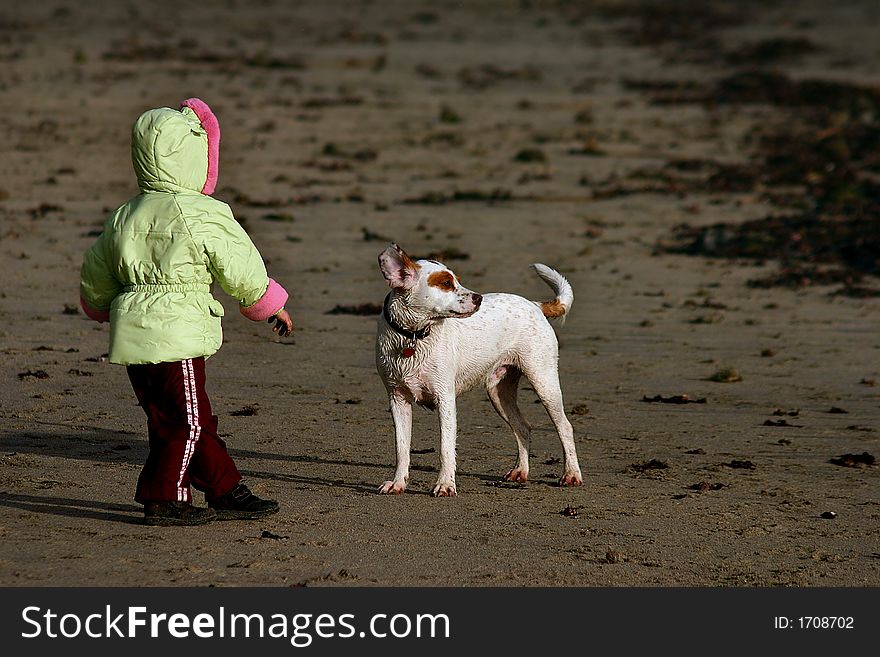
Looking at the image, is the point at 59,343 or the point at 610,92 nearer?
the point at 59,343

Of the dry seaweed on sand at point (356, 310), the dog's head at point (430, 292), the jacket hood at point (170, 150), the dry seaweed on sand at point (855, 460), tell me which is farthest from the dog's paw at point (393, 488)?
the dry seaweed on sand at point (356, 310)

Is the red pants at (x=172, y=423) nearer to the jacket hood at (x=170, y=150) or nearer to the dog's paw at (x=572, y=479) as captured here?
the jacket hood at (x=170, y=150)

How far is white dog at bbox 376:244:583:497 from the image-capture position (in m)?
7.45

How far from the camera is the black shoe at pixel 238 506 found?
7.07 m

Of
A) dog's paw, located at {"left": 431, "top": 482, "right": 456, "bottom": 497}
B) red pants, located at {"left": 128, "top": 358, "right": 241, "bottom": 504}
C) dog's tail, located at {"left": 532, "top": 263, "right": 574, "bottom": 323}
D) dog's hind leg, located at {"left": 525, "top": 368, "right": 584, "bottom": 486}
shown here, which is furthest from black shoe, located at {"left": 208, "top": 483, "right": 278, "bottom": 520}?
dog's tail, located at {"left": 532, "top": 263, "right": 574, "bottom": 323}

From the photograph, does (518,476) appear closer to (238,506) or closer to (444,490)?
(444,490)

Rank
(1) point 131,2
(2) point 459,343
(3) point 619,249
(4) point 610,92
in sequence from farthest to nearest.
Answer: (1) point 131,2, (4) point 610,92, (3) point 619,249, (2) point 459,343

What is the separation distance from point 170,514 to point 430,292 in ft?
5.64

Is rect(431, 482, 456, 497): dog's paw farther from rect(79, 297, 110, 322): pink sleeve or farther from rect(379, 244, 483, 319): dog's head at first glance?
rect(79, 297, 110, 322): pink sleeve

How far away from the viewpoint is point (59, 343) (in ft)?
36.6

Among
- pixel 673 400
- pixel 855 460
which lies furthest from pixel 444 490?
pixel 673 400

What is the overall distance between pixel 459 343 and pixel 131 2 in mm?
44780
